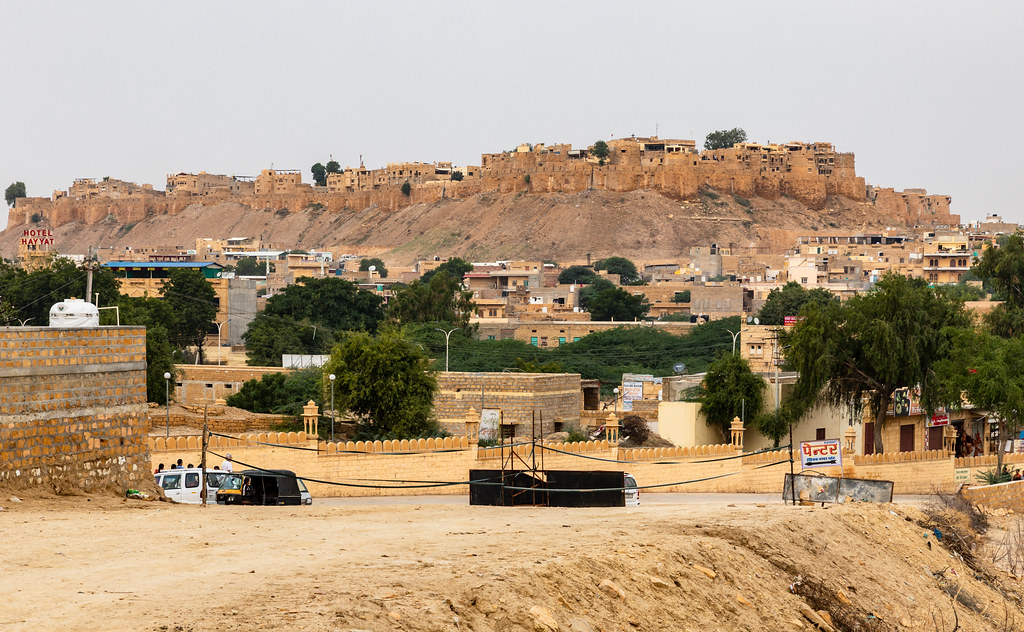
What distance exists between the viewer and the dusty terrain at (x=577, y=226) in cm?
13125

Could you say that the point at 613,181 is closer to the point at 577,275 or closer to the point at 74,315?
the point at 577,275

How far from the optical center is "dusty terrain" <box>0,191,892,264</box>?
131 m

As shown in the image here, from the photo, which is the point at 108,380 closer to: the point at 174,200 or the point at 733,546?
the point at 733,546

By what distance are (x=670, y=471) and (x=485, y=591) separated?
1396cm

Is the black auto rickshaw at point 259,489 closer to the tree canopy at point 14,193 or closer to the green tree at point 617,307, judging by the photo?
the green tree at point 617,307

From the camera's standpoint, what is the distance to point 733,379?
100ft

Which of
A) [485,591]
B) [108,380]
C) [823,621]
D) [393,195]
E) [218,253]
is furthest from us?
[393,195]

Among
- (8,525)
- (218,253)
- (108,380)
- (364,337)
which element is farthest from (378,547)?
(218,253)

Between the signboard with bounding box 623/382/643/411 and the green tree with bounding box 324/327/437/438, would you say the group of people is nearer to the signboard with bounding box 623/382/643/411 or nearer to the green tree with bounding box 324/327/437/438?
the green tree with bounding box 324/327/437/438

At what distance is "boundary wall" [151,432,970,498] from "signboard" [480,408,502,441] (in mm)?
7908

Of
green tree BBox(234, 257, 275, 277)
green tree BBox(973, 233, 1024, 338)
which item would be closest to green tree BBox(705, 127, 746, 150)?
green tree BBox(234, 257, 275, 277)

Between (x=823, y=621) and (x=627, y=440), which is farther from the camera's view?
(x=627, y=440)

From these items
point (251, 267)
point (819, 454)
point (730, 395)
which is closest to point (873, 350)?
point (730, 395)

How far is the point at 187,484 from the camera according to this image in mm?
15938
